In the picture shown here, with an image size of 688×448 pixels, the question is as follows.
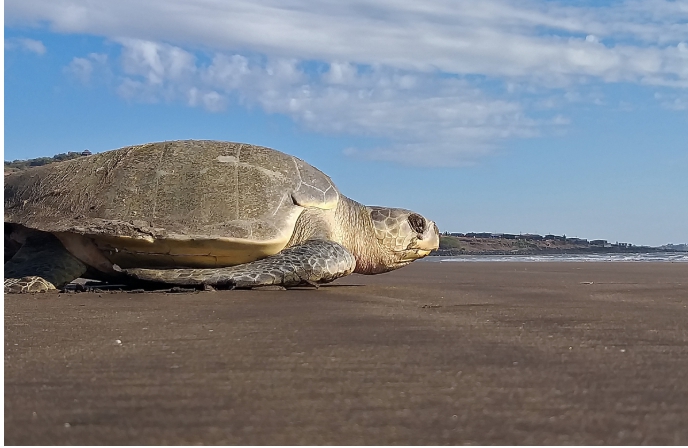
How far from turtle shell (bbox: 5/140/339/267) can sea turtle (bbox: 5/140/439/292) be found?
0.01 metres

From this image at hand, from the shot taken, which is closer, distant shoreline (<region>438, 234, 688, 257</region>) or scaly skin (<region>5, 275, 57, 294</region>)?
scaly skin (<region>5, 275, 57, 294</region>)

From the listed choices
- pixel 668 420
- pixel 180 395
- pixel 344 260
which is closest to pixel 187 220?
pixel 344 260

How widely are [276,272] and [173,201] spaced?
4.80ft

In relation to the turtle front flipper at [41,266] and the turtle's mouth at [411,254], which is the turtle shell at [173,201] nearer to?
the turtle front flipper at [41,266]

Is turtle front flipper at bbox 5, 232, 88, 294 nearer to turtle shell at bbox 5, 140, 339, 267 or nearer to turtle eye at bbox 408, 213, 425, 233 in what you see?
turtle shell at bbox 5, 140, 339, 267

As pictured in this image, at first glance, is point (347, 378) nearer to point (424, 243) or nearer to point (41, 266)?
point (41, 266)

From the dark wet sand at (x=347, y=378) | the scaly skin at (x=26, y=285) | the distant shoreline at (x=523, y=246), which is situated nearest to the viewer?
the dark wet sand at (x=347, y=378)

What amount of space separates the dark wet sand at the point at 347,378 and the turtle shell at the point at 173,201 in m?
2.74

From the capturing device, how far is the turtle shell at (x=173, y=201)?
21.7ft

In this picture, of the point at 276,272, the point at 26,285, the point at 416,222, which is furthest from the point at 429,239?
the point at 26,285

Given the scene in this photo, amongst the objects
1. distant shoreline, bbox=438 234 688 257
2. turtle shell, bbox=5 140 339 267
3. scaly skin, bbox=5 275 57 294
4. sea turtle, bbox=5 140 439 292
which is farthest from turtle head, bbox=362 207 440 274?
distant shoreline, bbox=438 234 688 257

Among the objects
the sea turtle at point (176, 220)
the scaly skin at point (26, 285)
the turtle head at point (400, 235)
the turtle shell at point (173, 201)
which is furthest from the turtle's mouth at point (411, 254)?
the scaly skin at point (26, 285)

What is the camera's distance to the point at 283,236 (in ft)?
22.6

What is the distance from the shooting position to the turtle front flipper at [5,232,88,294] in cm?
632
